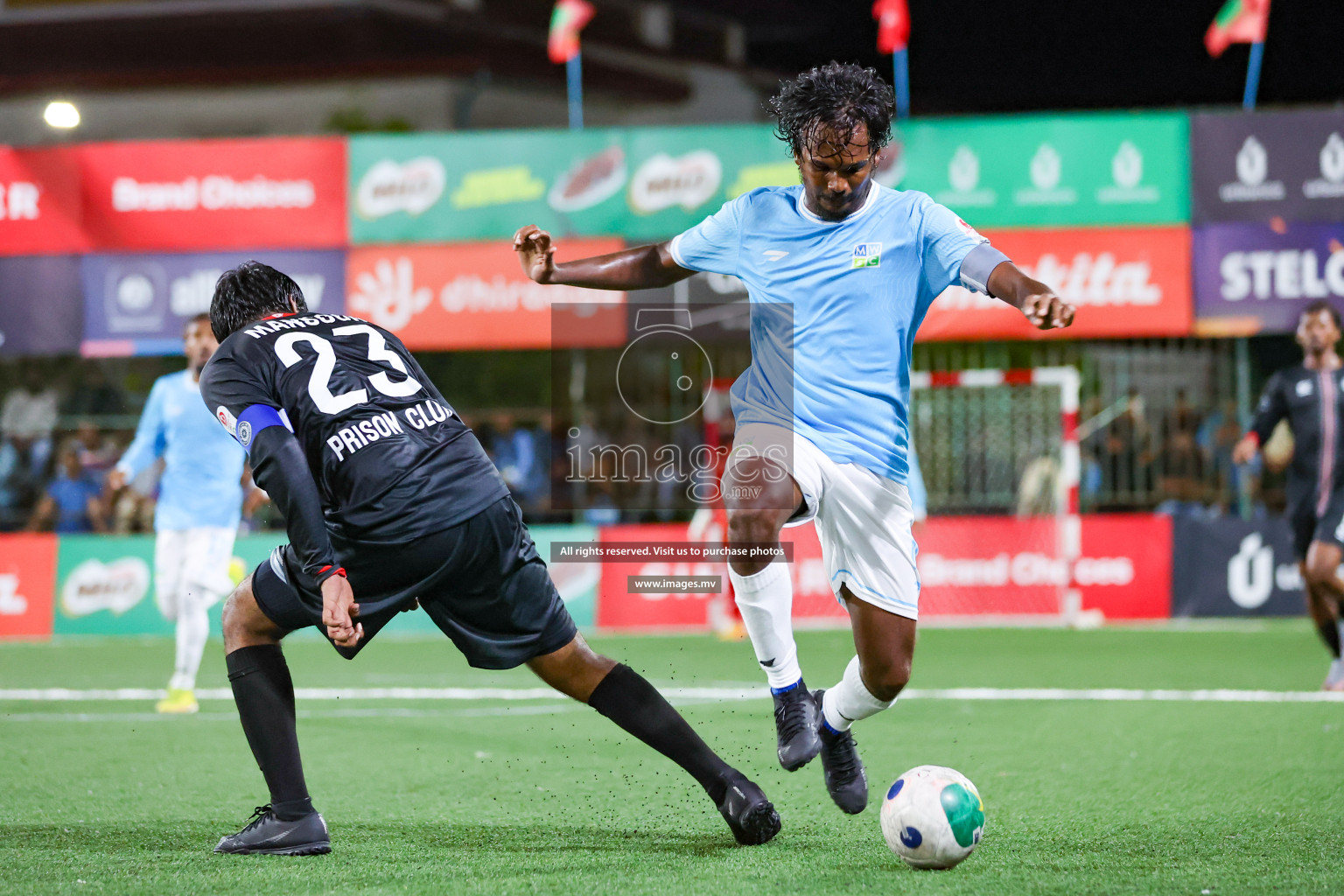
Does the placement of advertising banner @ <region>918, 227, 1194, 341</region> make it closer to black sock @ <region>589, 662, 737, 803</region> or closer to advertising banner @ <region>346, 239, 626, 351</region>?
advertising banner @ <region>346, 239, 626, 351</region>

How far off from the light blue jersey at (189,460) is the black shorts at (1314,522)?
713 centimetres

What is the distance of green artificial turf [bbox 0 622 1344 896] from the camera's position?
437 cm

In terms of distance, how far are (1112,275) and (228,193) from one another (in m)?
9.43

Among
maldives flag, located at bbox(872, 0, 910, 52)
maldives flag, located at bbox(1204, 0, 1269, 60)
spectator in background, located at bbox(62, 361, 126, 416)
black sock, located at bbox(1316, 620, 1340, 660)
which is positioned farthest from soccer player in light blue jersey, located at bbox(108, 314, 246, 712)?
maldives flag, located at bbox(1204, 0, 1269, 60)

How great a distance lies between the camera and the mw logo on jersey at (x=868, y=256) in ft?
16.1

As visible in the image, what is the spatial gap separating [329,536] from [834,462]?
5.62 feet

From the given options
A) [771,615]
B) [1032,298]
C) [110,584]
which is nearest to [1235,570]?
[771,615]

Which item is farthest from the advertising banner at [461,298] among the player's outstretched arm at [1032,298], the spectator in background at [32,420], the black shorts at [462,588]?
the player's outstretched arm at [1032,298]

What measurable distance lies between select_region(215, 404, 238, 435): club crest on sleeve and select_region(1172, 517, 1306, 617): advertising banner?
12078mm

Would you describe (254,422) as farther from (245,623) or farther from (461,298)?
(461,298)

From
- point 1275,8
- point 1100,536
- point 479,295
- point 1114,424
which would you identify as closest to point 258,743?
point 479,295

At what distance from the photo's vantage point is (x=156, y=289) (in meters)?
15.2

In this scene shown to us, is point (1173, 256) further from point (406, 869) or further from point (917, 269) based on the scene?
point (406, 869)

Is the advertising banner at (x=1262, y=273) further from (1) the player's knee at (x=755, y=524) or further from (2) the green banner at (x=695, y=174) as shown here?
(1) the player's knee at (x=755, y=524)
